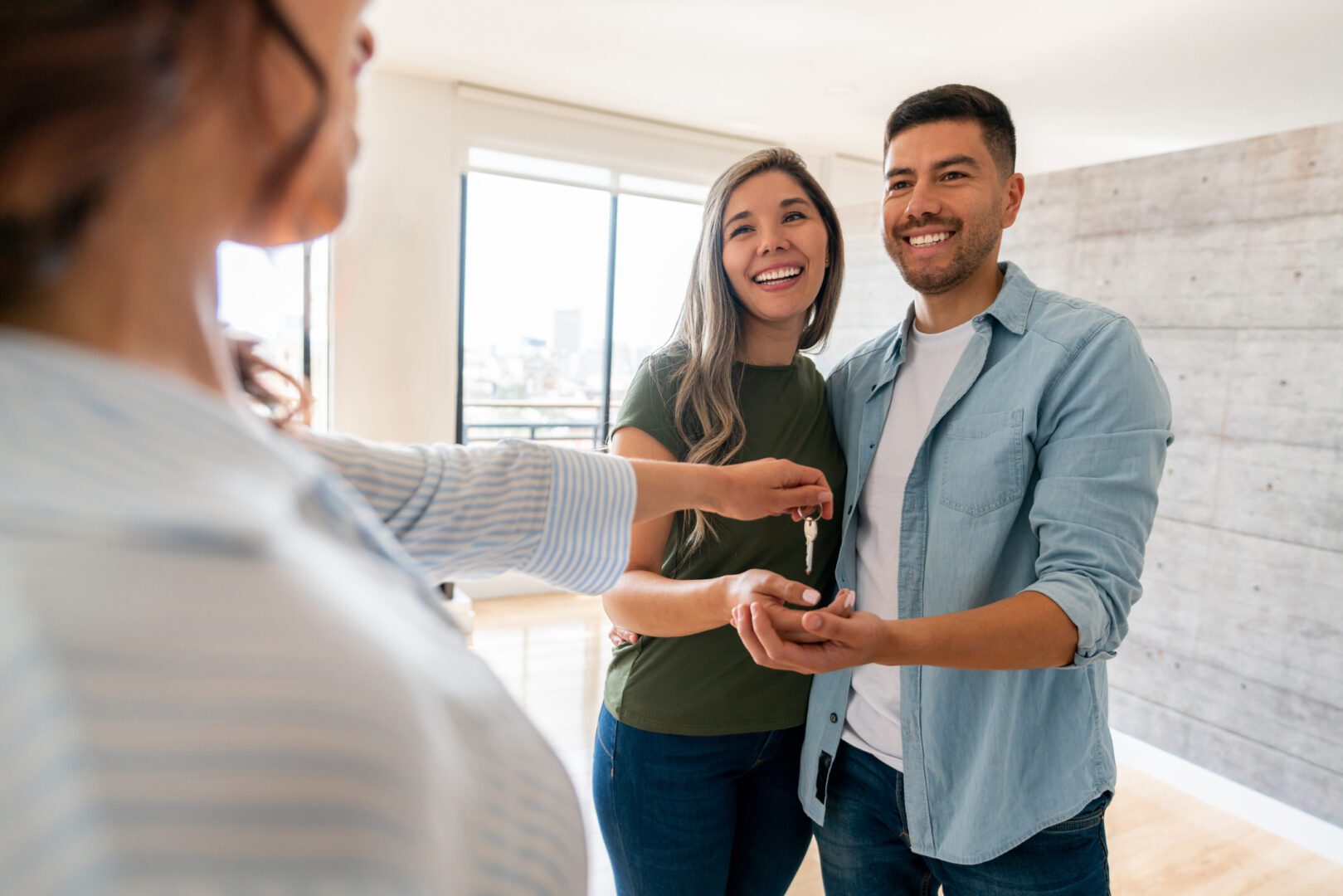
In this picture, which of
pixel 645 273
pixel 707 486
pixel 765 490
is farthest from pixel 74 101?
pixel 645 273

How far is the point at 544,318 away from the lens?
5.82m

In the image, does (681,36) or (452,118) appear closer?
(681,36)

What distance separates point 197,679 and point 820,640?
99 centimetres

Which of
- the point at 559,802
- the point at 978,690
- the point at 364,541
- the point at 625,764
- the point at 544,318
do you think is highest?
the point at 544,318

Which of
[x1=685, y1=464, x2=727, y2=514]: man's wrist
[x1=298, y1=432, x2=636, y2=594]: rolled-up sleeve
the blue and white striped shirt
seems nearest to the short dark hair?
[x1=685, y1=464, x2=727, y2=514]: man's wrist

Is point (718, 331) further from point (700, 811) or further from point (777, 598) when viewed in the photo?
point (700, 811)

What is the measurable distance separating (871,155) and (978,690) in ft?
20.9

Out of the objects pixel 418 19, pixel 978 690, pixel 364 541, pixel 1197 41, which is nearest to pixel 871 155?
pixel 1197 41

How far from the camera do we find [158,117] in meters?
0.26

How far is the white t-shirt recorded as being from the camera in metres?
1.36

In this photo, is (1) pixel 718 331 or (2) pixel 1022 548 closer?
(2) pixel 1022 548

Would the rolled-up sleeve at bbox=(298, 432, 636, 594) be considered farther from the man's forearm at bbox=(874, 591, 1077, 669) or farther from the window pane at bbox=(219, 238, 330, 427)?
the man's forearm at bbox=(874, 591, 1077, 669)

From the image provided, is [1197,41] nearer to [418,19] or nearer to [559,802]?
[418,19]

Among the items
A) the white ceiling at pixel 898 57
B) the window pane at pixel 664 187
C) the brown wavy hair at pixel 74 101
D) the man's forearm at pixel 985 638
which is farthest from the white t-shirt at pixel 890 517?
the window pane at pixel 664 187
